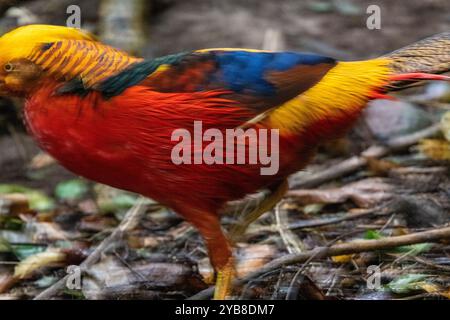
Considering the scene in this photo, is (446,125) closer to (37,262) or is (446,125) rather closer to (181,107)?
(181,107)

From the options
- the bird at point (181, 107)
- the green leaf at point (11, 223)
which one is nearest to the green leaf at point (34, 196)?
the green leaf at point (11, 223)

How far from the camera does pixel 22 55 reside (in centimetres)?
292

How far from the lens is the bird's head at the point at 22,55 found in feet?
9.61

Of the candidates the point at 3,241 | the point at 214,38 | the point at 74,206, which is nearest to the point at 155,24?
the point at 214,38

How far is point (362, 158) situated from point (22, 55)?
→ 84.8 inches

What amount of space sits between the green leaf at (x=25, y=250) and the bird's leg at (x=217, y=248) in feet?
3.34

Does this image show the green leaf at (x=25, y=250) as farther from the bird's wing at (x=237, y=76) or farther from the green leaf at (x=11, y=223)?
the bird's wing at (x=237, y=76)

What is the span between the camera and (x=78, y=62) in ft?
9.71

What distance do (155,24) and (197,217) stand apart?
3.27 m

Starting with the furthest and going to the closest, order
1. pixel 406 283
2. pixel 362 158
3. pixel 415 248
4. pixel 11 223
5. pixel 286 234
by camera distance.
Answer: pixel 362 158 < pixel 11 223 < pixel 286 234 < pixel 415 248 < pixel 406 283

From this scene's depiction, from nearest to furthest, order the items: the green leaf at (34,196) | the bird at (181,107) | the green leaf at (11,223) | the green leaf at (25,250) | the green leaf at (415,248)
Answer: the bird at (181,107) → the green leaf at (415,248) → the green leaf at (25,250) → the green leaf at (11,223) → the green leaf at (34,196)

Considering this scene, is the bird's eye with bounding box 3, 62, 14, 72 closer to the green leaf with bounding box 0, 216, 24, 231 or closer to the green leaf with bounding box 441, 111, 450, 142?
the green leaf with bounding box 0, 216, 24, 231

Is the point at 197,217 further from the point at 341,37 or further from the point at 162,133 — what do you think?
the point at 341,37

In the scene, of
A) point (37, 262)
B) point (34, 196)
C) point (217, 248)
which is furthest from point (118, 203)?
point (217, 248)
